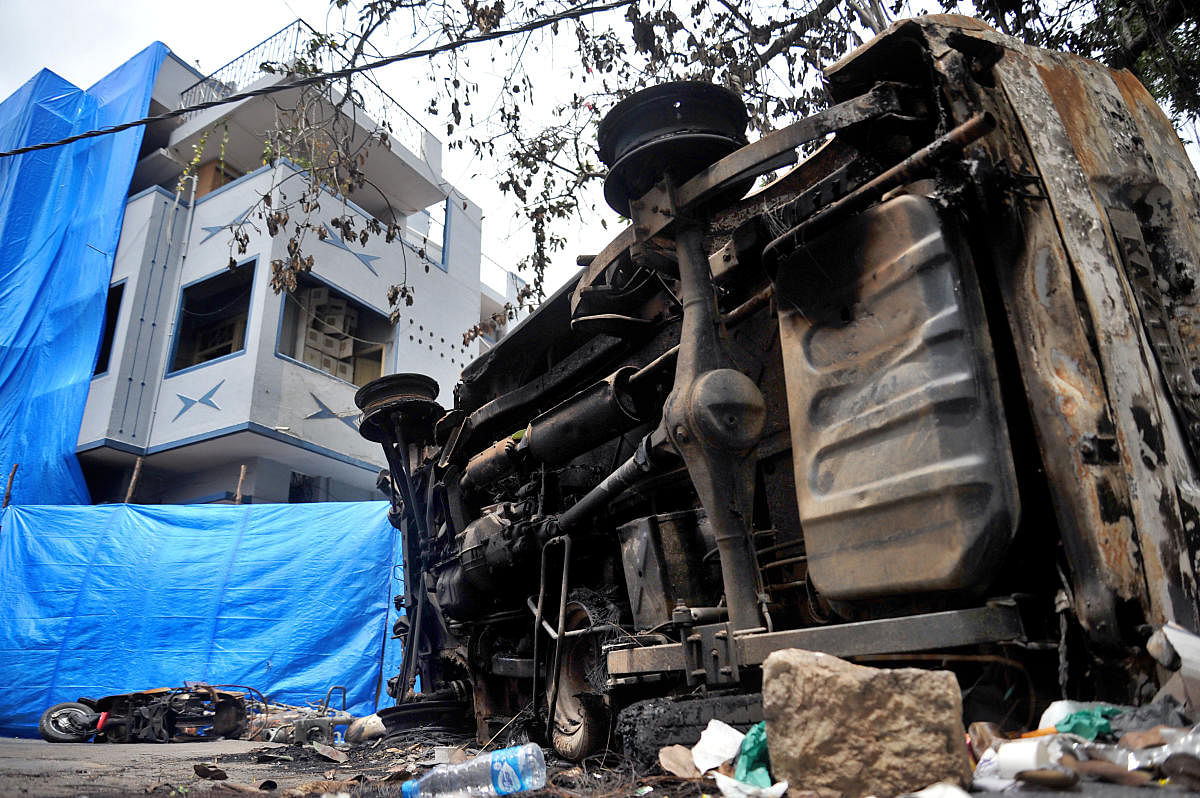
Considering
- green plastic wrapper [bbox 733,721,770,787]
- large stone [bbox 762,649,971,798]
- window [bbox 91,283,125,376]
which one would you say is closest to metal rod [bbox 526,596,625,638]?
green plastic wrapper [bbox 733,721,770,787]

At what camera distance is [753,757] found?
2.51 metres

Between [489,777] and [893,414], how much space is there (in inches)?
85.9

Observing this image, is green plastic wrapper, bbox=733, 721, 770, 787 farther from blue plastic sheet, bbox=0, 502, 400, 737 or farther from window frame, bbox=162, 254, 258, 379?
window frame, bbox=162, 254, 258, 379

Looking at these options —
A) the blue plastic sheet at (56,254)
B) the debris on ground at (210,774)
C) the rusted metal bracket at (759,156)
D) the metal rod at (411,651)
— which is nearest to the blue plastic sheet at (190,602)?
the blue plastic sheet at (56,254)

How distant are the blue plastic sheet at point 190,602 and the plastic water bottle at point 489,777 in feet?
26.6

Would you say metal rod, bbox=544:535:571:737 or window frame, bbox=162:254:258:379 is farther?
window frame, bbox=162:254:258:379

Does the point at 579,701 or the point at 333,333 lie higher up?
the point at 333,333

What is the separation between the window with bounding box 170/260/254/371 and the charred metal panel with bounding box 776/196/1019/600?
13944mm

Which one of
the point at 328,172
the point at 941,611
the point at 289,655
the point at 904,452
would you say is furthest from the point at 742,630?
the point at 289,655

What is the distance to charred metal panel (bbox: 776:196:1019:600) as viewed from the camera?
2.51m

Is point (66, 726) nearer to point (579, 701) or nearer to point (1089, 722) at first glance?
point (579, 701)

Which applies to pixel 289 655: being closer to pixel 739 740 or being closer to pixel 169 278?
pixel 169 278

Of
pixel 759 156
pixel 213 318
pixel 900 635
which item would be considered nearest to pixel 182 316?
pixel 213 318

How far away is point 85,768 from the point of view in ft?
16.5
